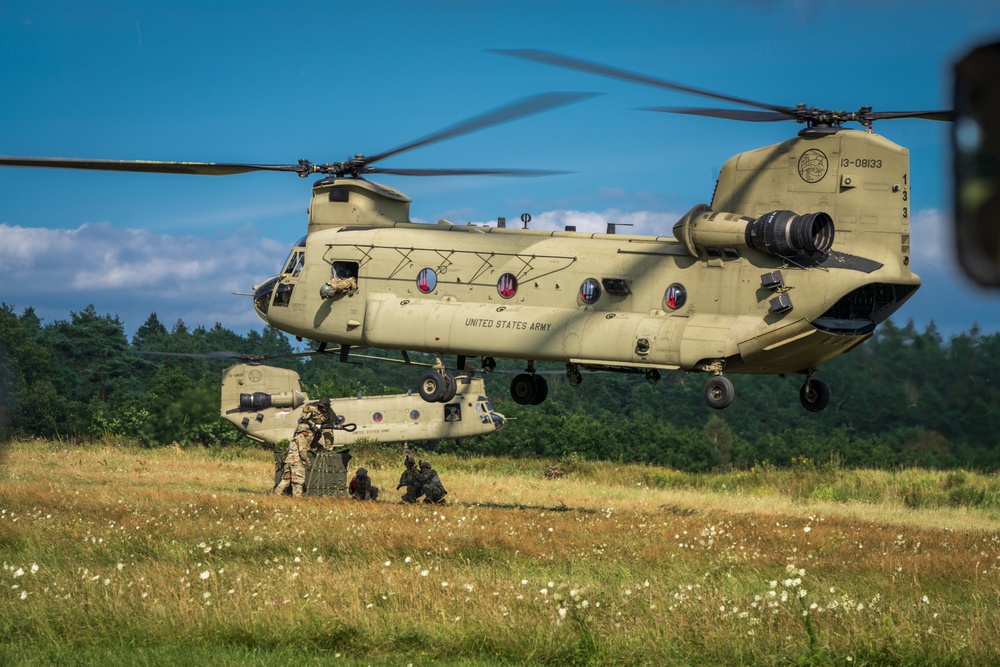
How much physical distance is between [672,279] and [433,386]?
5.49 meters

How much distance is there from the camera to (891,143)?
1930 cm

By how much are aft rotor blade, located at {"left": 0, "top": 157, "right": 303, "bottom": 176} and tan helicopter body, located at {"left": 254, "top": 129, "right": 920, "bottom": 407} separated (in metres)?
3.21

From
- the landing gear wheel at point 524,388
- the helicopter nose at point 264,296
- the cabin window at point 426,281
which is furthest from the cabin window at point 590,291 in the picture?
the helicopter nose at point 264,296

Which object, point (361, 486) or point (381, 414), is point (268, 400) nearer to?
point (381, 414)

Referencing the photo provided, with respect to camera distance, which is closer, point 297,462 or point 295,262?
point 297,462

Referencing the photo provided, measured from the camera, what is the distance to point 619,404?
74500mm

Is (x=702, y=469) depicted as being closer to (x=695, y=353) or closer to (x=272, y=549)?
(x=695, y=353)

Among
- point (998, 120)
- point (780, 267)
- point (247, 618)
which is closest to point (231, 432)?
point (780, 267)

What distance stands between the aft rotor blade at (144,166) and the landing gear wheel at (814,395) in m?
11.8

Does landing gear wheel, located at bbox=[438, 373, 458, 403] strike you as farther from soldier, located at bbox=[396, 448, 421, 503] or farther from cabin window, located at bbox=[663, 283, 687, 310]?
cabin window, located at bbox=[663, 283, 687, 310]

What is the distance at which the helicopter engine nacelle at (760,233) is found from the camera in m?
19.0

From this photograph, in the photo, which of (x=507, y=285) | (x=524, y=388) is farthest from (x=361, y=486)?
(x=507, y=285)

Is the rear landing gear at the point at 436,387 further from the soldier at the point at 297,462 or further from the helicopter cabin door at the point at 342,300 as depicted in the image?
the soldier at the point at 297,462

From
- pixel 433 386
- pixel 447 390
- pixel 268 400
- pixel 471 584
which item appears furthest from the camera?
pixel 268 400
